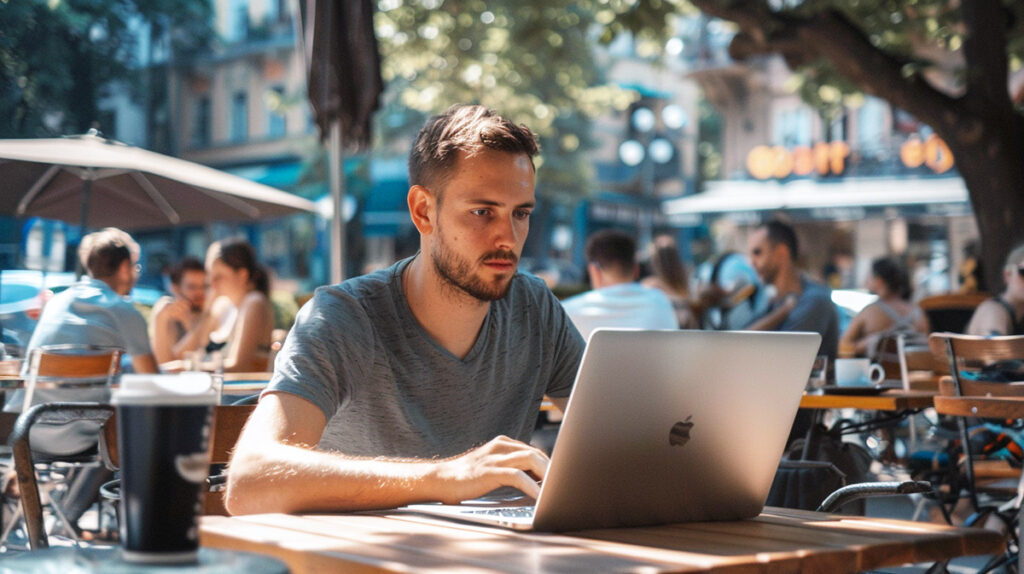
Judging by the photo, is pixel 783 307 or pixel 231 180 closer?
pixel 783 307

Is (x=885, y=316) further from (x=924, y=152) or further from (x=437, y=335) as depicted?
(x=924, y=152)

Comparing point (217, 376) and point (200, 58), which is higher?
point (200, 58)

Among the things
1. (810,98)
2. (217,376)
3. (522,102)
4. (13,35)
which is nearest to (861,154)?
(522,102)

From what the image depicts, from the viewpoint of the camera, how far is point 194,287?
988 cm

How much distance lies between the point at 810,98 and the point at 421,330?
11359 millimetres

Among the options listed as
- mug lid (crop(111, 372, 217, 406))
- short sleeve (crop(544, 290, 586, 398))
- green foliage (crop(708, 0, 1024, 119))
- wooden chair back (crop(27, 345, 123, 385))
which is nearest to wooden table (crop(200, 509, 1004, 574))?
mug lid (crop(111, 372, 217, 406))

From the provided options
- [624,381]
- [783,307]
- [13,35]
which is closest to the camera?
[624,381]

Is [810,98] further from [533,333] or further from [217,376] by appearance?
[533,333]

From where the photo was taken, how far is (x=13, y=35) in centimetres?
1133

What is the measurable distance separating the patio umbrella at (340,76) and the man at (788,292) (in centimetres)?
252

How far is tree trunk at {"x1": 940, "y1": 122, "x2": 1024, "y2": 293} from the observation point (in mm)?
8609

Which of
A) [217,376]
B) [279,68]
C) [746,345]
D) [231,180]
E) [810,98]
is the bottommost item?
[217,376]

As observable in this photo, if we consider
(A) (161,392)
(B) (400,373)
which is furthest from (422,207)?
(A) (161,392)

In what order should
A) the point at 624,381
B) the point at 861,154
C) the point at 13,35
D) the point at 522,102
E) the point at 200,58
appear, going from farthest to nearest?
the point at 200,58, the point at 861,154, the point at 522,102, the point at 13,35, the point at 624,381
